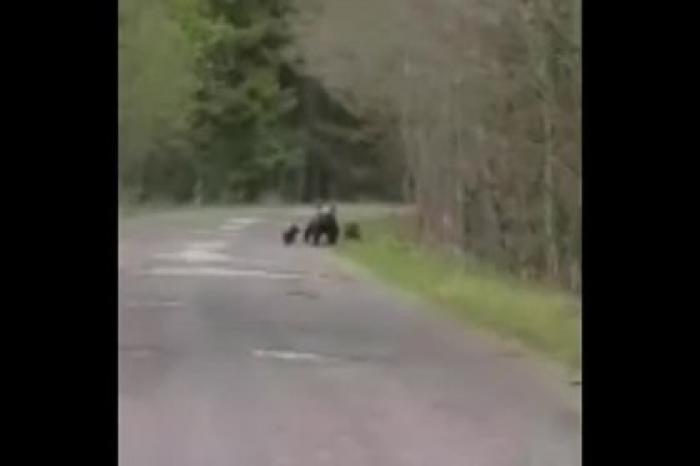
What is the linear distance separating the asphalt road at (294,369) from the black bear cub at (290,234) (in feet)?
0.04

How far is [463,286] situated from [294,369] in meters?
0.30

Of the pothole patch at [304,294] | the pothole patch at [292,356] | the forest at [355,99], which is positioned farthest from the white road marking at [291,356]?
the forest at [355,99]

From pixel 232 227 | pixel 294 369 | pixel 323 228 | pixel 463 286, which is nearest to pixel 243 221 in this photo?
pixel 232 227

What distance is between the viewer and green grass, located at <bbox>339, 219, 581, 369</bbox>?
5.49 feet

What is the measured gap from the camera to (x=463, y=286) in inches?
69.4

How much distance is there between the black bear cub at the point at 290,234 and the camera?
5.64 ft

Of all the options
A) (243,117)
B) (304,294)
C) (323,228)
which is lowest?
(304,294)

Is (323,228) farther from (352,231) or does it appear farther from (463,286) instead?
(463,286)

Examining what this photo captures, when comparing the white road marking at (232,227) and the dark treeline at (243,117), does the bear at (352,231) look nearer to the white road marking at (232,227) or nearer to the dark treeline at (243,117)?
the dark treeline at (243,117)
